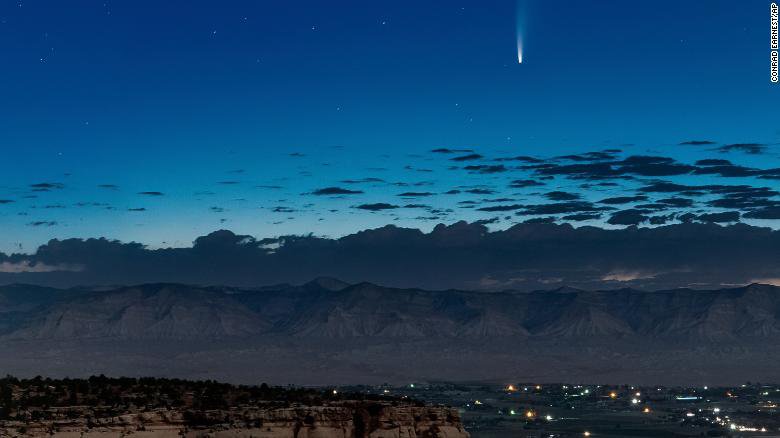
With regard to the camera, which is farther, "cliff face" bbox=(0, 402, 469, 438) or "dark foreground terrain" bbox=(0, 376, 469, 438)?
"dark foreground terrain" bbox=(0, 376, 469, 438)

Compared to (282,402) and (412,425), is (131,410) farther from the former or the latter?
(412,425)

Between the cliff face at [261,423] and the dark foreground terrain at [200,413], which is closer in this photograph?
the cliff face at [261,423]

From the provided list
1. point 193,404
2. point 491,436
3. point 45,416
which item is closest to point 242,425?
point 193,404

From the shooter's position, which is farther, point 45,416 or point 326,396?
point 326,396

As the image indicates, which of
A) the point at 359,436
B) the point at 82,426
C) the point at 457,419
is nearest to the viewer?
the point at 82,426

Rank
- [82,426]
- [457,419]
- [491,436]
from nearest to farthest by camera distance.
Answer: [82,426]
[457,419]
[491,436]

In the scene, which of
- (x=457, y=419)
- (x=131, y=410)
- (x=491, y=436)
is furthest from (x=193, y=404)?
(x=491, y=436)

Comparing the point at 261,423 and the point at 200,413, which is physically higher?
the point at 200,413
